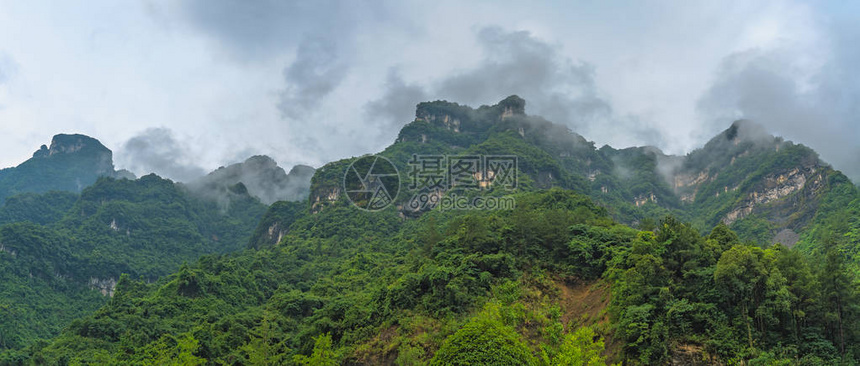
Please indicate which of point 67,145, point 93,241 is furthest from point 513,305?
point 67,145

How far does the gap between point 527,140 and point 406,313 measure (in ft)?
351

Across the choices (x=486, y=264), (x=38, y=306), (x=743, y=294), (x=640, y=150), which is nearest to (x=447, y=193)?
(x=486, y=264)

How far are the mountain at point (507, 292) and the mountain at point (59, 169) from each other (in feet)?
400

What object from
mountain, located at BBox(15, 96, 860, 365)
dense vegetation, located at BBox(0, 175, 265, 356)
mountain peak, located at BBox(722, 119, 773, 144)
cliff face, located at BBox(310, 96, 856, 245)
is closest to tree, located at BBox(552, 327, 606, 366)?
mountain, located at BBox(15, 96, 860, 365)

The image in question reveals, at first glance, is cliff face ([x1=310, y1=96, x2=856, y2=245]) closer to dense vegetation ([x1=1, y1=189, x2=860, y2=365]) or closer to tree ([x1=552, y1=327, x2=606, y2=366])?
dense vegetation ([x1=1, y1=189, x2=860, y2=365])

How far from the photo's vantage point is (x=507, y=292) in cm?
4409

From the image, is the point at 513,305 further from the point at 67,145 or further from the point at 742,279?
the point at 67,145

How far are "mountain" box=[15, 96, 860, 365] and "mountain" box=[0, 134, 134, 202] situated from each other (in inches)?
4794

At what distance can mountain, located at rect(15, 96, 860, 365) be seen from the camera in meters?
29.7

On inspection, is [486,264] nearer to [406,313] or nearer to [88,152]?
[406,313]

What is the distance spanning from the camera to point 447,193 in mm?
103375

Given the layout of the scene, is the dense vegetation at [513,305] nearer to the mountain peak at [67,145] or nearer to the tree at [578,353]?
the tree at [578,353]

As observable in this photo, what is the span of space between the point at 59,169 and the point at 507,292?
639 feet

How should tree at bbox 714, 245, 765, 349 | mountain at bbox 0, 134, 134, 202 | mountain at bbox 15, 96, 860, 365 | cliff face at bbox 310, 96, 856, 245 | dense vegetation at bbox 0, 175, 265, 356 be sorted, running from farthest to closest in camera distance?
mountain at bbox 0, 134, 134, 202
cliff face at bbox 310, 96, 856, 245
dense vegetation at bbox 0, 175, 265, 356
tree at bbox 714, 245, 765, 349
mountain at bbox 15, 96, 860, 365
